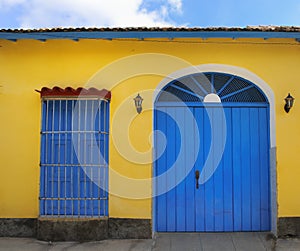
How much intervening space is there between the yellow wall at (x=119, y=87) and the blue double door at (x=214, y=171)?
0.32 m

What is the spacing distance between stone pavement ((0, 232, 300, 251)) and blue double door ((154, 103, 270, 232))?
25 cm

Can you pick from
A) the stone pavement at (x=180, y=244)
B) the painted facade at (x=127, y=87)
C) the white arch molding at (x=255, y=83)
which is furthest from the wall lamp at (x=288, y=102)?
the stone pavement at (x=180, y=244)

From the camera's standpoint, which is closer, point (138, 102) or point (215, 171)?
point (138, 102)

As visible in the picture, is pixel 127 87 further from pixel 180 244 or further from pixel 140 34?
pixel 180 244

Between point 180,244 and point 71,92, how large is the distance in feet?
9.88

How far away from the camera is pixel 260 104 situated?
211 inches

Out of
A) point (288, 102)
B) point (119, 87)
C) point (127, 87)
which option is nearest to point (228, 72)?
point (288, 102)

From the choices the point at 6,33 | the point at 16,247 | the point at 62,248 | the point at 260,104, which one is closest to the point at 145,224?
the point at 62,248

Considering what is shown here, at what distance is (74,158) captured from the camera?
207 inches

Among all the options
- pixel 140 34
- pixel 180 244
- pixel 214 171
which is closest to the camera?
pixel 180 244

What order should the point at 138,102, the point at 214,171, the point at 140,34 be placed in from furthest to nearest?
the point at 214,171 → the point at 138,102 → the point at 140,34

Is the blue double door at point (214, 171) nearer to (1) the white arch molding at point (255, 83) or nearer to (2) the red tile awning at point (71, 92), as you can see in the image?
(1) the white arch molding at point (255, 83)

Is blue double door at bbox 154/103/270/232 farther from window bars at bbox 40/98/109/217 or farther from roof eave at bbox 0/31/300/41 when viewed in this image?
roof eave at bbox 0/31/300/41

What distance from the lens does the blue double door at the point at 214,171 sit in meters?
5.33
